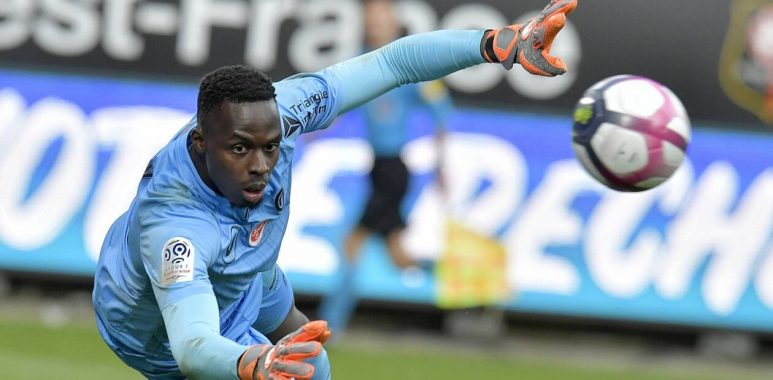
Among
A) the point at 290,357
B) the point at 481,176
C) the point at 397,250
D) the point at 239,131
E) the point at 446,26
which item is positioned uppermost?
the point at 446,26

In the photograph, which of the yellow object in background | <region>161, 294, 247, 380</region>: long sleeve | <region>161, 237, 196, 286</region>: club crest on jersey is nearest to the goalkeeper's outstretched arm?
<region>161, 237, 196, 286</region>: club crest on jersey

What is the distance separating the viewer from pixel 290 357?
4219 mm

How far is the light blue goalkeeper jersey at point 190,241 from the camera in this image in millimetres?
4691

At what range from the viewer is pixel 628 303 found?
428 inches

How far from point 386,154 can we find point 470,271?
3.63ft

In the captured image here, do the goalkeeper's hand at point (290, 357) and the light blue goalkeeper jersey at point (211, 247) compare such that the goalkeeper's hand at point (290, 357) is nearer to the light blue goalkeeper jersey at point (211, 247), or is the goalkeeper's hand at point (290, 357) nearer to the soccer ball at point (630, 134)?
the light blue goalkeeper jersey at point (211, 247)

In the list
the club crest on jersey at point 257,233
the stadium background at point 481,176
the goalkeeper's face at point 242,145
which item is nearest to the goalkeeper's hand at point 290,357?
the goalkeeper's face at point 242,145

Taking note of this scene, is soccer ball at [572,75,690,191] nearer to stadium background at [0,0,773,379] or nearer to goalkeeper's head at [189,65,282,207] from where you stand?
goalkeeper's head at [189,65,282,207]

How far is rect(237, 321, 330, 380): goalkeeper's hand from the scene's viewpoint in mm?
4211

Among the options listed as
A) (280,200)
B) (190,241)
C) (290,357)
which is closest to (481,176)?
(280,200)

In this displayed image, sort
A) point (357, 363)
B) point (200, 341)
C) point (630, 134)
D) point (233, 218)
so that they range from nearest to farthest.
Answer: point (200, 341) → point (233, 218) → point (630, 134) → point (357, 363)

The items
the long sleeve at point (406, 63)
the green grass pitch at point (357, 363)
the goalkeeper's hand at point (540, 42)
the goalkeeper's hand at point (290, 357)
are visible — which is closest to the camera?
the goalkeeper's hand at point (290, 357)

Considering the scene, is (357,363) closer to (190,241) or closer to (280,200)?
(280,200)

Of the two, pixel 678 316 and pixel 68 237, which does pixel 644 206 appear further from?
pixel 68 237
